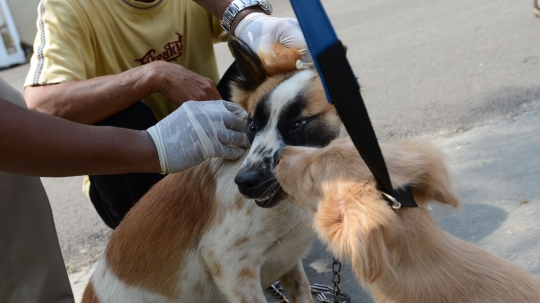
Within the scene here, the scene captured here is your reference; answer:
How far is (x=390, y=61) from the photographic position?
5742mm

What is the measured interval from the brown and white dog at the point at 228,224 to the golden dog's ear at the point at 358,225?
55 cm

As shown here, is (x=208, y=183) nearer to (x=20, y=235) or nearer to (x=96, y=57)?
(x=20, y=235)

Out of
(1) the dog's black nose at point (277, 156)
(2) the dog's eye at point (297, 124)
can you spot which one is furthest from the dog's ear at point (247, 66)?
(1) the dog's black nose at point (277, 156)

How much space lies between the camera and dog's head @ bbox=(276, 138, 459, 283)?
1332 millimetres

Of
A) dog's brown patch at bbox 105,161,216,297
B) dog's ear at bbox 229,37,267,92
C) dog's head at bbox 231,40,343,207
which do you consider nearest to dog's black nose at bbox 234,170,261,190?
dog's head at bbox 231,40,343,207

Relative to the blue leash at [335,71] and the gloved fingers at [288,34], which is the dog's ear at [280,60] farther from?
the blue leash at [335,71]

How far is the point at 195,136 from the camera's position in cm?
212

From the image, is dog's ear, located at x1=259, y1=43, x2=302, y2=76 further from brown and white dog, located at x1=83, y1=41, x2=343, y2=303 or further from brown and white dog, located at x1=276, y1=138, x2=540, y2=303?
brown and white dog, located at x1=276, y1=138, x2=540, y2=303

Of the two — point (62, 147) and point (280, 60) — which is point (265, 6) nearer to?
point (280, 60)

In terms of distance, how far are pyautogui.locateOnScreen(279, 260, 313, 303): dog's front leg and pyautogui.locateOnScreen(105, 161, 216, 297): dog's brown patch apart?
518 mm

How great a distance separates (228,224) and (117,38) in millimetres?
1377

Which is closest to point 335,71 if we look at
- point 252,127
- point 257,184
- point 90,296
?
point 257,184

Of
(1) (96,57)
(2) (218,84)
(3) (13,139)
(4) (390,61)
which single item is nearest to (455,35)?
(4) (390,61)

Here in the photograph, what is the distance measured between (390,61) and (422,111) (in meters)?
1.48
